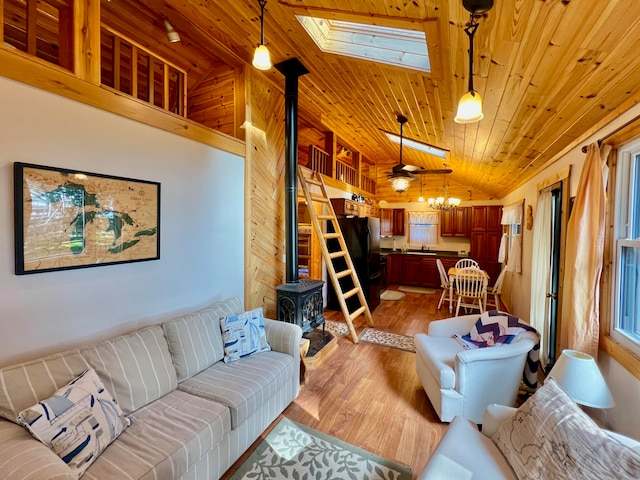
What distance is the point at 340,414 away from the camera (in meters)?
2.30

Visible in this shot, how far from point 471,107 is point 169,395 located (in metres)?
2.46

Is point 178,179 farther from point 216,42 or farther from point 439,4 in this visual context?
point 439,4

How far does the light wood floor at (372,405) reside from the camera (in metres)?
1.99

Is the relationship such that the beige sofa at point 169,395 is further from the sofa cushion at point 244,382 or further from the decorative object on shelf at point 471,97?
the decorative object on shelf at point 471,97

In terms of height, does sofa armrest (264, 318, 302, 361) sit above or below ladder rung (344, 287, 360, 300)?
below

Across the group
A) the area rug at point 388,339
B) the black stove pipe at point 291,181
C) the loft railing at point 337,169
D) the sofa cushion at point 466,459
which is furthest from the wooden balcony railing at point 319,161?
the sofa cushion at point 466,459

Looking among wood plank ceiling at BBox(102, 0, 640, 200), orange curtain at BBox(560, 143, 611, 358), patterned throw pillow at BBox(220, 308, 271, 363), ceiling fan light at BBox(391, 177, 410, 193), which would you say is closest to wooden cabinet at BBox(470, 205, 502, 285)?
wood plank ceiling at BBox(102, 0, 640, 200)

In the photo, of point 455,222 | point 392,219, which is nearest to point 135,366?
point 392,219

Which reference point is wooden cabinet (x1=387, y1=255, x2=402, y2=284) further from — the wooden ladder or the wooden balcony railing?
the wooden balcony railing

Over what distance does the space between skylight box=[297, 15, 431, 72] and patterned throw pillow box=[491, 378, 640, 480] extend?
7.11 ft

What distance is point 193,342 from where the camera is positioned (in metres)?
2.11

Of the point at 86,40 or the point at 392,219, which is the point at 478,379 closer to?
the point at 86,40

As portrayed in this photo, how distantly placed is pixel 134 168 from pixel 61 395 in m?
1.53

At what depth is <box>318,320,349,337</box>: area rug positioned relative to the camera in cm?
403
